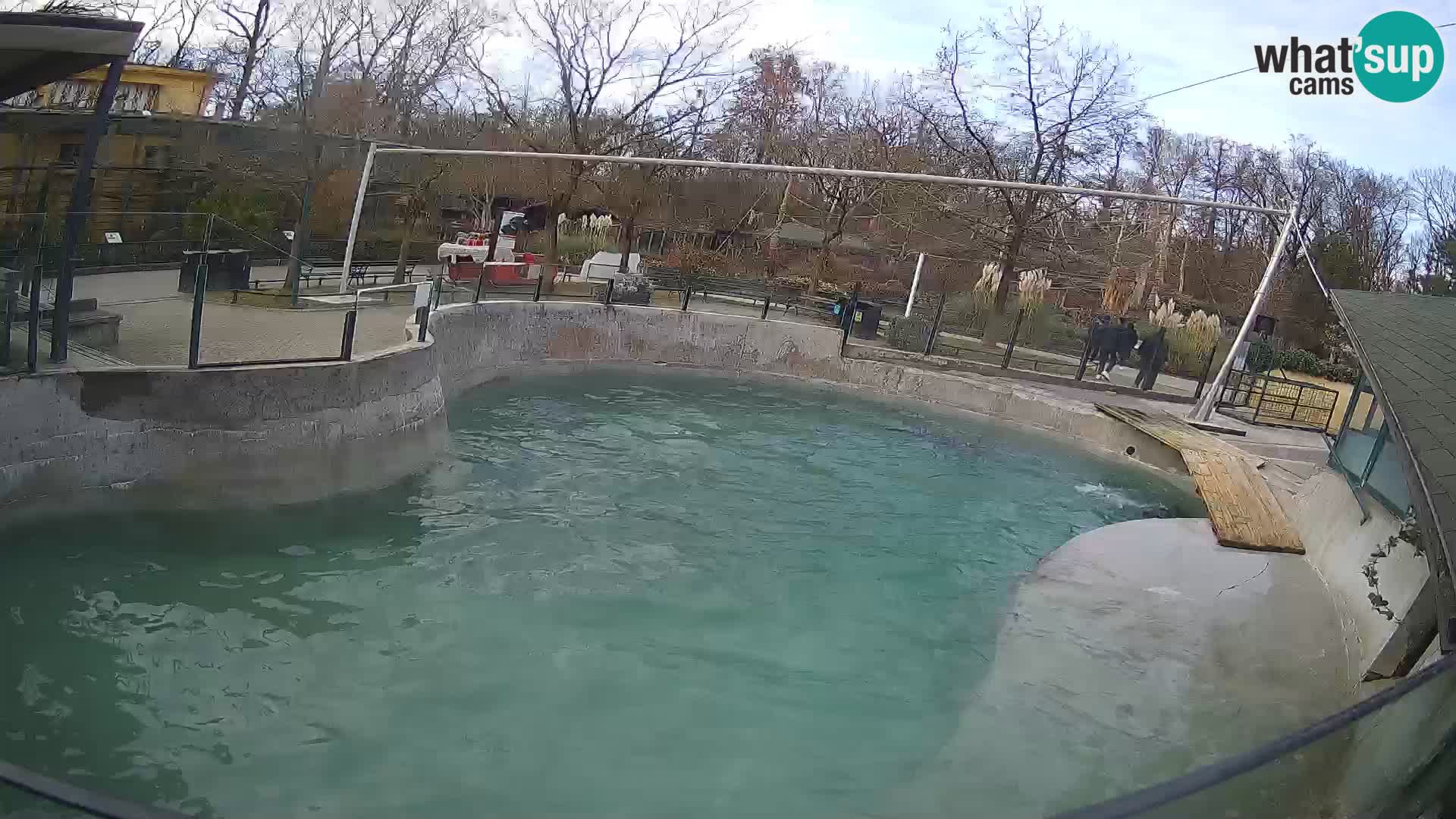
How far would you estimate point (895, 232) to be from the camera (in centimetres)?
4112

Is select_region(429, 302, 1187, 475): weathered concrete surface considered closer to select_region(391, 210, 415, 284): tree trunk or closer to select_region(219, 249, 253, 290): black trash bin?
select_region(391, 210, 415, 284): tree trunk

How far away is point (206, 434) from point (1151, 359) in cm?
1854

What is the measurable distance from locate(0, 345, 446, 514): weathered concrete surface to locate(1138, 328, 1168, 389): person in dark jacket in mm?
16025

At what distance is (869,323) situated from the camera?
2380cm

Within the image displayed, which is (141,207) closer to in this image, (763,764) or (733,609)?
(733,609)

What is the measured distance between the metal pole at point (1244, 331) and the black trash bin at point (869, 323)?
6.96m

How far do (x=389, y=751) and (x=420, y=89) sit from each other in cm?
2755

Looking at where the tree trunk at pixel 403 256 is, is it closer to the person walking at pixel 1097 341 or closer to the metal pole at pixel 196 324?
the metal pole at pixel 196 324

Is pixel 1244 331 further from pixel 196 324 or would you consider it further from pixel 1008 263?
pixel 196 324

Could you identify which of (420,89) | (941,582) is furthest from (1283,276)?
(941,582)

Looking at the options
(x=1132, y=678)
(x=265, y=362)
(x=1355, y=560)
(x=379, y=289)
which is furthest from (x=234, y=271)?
(x=1355, y=560)

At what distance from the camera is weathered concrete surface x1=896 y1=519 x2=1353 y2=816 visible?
6.74 m

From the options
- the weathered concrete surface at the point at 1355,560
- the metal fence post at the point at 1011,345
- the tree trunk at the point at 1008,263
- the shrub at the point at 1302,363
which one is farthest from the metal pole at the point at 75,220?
Result: the shrub at the point at 1302,363

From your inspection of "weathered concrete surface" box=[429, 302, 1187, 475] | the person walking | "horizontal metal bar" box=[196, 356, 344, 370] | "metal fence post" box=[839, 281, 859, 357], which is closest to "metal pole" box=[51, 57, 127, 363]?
"horizontal metal bar" box=[196, 356, 344, 370]
